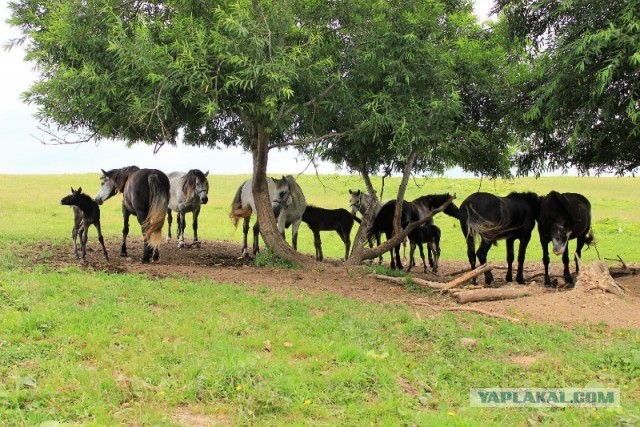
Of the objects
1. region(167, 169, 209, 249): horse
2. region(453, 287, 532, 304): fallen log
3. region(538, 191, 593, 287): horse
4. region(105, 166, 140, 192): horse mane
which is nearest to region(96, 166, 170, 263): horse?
region(105, 166, 140, 192): horse mane

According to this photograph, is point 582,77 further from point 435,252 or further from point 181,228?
point 181,228

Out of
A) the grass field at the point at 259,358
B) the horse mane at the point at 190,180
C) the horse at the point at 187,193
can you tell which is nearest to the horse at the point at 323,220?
the horse at the point at 187,193

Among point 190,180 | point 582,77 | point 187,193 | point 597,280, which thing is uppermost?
point 582,77

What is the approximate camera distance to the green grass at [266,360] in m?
5.81

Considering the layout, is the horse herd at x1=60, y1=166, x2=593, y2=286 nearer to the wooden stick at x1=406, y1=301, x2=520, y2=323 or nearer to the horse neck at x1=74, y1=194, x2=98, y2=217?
the horse neck at x1=74, y1=194, x2=98, y2=217

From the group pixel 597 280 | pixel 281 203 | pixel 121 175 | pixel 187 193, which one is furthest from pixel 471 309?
pixel 187 193

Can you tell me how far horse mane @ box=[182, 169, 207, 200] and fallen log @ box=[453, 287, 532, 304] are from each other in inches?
328

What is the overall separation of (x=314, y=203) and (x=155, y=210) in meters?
21.9

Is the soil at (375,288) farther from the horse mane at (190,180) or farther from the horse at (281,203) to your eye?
the horse mane at (190,180)

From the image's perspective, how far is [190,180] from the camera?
1734 cm

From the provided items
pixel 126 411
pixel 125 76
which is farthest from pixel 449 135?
pixel 126 411

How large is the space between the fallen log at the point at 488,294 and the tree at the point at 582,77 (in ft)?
9.37

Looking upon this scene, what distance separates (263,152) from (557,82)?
6.50 m

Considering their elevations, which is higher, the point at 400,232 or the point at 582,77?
the point at 582,77
